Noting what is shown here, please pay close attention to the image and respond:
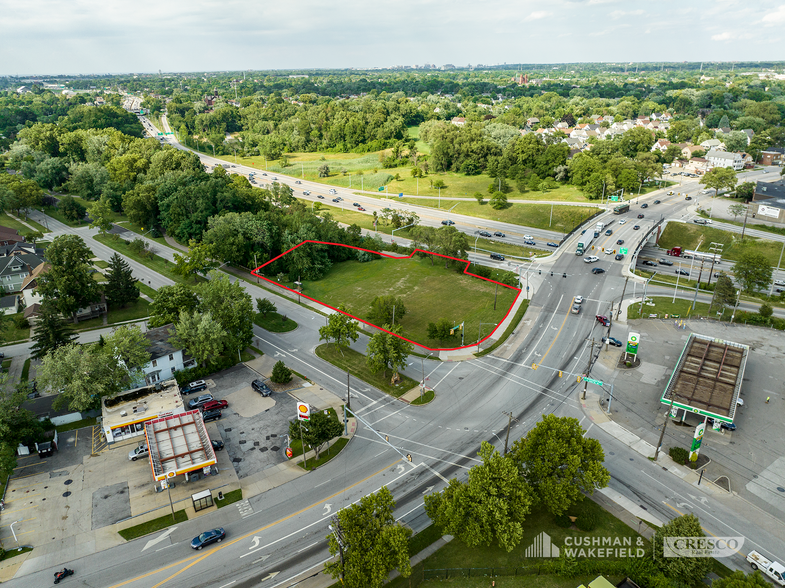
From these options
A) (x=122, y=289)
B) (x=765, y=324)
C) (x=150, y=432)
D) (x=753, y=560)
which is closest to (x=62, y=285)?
(x=122, y=289)

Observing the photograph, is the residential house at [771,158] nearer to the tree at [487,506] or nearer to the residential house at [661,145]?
the residential house at [661,145]

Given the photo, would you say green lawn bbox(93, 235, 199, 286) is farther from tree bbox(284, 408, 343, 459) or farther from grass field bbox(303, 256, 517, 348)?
tree bbox(284, 408, 343, 459)

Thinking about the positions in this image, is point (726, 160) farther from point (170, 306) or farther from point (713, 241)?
point (170, 306)

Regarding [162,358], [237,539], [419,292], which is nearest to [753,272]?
[419,292]

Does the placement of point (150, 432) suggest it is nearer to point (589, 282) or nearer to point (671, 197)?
point (589, 282)

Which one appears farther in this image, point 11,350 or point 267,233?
point 267,233

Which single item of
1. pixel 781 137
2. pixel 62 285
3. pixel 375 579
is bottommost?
pixel 375 579

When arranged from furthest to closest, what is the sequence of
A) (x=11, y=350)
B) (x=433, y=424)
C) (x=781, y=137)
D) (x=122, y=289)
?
(x=781, y=137) < (x=122, y=289) < (x=11, y=350) < (x=433, y=424)

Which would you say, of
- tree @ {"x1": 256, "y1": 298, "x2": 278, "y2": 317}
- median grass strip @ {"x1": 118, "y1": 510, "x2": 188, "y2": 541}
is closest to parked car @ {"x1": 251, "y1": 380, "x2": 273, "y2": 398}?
tree @ {"x1": 256, "y1": 298, "x2": 278, "y2": 317}

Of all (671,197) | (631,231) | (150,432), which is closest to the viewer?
(150,432)
